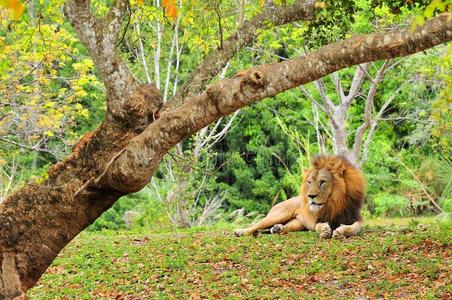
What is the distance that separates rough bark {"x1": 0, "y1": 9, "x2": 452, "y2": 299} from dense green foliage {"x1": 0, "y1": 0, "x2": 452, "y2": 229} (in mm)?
1604

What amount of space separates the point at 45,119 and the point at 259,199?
16033 millimetres

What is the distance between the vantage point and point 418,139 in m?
24.3

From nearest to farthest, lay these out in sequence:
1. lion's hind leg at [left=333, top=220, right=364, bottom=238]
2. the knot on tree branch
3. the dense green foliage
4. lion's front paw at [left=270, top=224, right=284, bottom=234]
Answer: the knot on tree branch → lion's hind leg at [left=333, top=220, right=364, bottom=238] → lion's front paw at [left=270, top=224, right=284, bottom=234] → the dense green foliage

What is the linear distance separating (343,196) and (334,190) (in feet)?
0.52

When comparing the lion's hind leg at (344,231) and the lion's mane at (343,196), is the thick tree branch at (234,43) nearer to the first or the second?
the lion's mane at (343,196)

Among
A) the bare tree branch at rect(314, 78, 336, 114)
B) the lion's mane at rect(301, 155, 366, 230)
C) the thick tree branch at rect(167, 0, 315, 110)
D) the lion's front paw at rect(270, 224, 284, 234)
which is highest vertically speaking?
the thick tree branch at rect(167, 0, 315, 110)

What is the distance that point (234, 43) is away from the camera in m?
9.40

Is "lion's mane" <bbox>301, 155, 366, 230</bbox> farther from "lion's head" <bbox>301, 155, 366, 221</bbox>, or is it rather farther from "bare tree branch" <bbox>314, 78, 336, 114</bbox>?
"bare tree branch" <bbox>314, 78, 336, 114</bbox>

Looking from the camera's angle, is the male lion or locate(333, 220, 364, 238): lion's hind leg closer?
locate(333, 220, 364, 238): lion's hind leg

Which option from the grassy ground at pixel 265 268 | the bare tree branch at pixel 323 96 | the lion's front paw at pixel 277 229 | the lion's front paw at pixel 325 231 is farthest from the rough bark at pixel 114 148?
the bare tree branch at pixel 323 96

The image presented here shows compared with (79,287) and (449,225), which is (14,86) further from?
(449,225)

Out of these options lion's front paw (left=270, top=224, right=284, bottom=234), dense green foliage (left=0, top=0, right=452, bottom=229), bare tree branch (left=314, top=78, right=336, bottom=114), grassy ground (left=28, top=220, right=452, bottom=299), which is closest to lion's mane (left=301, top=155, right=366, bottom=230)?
grassy ground (left=28, top=220, right=452, bottom=299)

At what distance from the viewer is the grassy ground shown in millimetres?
9055

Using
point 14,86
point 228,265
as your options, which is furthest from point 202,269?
point 14,86
